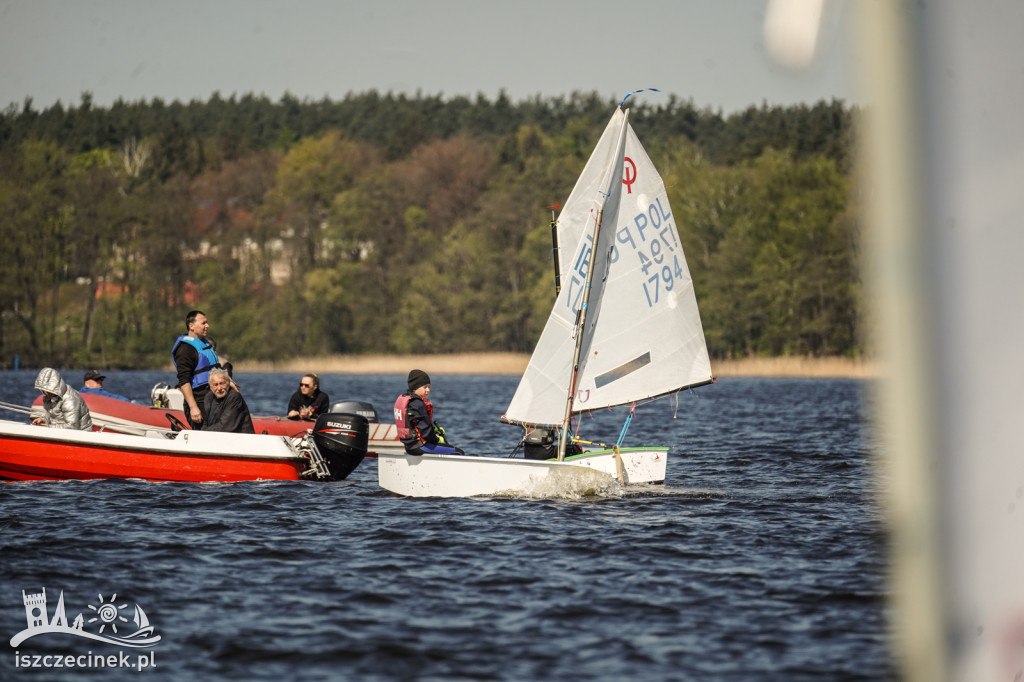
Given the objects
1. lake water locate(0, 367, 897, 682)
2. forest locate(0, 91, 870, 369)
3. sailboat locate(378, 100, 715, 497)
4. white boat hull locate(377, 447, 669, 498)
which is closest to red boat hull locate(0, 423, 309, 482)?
lake water locate(0, 367, 897, 682)

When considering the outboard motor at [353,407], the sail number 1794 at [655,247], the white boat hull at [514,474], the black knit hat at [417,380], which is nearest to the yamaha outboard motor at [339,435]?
the white boat hull at [514,474]

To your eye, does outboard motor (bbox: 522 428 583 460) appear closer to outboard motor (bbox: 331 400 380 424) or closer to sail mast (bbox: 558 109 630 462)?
sail mast (bbox: 558 109 630 462)

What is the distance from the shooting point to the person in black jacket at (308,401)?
676 inches

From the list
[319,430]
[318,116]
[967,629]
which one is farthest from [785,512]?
[318,116]

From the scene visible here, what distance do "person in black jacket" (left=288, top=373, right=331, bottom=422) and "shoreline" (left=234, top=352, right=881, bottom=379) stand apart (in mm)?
35615

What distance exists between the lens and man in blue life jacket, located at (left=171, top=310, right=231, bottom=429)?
45.1ft

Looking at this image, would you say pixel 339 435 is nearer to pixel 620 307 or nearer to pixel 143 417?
pixel 620 307

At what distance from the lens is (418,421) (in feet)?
42.1

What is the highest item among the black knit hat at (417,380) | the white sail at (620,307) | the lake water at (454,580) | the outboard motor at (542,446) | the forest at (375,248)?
the forest at (375,248)

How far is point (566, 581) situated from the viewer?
Answer: 8.57 meters

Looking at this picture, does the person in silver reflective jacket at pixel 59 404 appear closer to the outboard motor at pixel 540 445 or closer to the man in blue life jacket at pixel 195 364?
the man in blue life jacket at pixel 195 364

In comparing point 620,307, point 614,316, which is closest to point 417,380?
point 614,316

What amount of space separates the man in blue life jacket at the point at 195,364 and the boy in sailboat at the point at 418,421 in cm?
266

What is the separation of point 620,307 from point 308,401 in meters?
6.04
